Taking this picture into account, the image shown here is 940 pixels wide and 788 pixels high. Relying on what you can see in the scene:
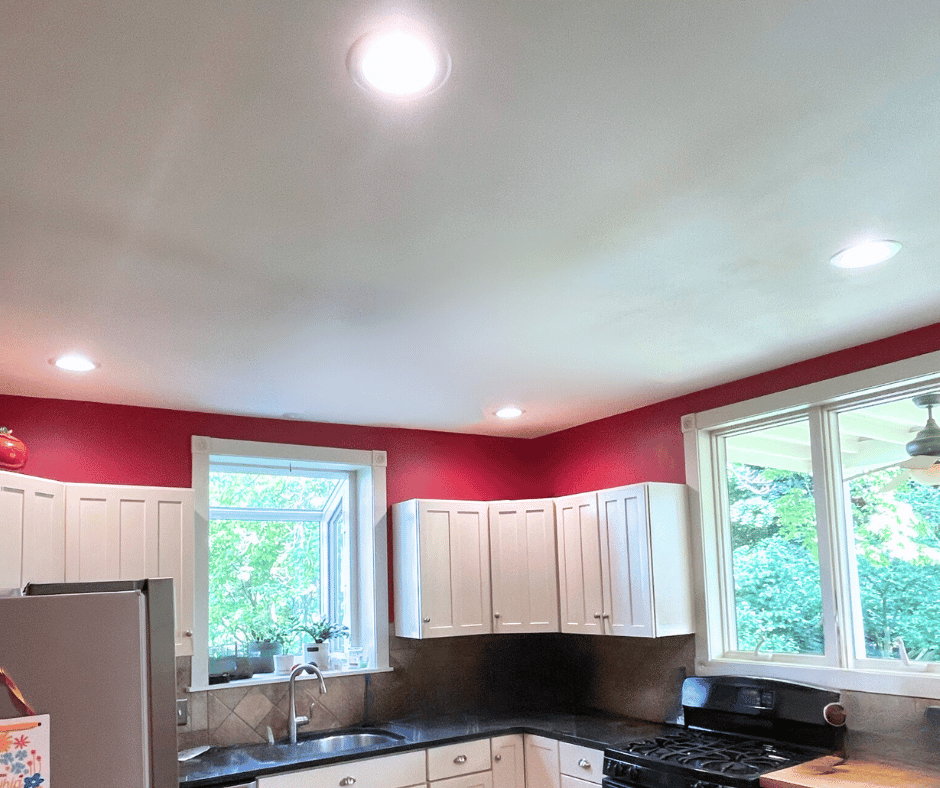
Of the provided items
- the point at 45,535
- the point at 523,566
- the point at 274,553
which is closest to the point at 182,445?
the point at 274,553

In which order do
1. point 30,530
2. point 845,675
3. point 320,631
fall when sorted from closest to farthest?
point 30,530 < point 845,675 < point 320,631

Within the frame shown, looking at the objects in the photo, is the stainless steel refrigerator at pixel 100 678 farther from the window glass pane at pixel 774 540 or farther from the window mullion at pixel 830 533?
the window glass pane at pixel 774 540

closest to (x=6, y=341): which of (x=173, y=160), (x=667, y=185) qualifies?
(x=173, y=160)

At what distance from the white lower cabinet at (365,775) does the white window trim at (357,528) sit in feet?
2.44

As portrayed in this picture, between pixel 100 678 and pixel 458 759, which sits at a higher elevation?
pixel 100 678

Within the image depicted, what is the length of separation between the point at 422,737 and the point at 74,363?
7.95 ft

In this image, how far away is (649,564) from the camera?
436 centimetres

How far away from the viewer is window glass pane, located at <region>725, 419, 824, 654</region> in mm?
4047

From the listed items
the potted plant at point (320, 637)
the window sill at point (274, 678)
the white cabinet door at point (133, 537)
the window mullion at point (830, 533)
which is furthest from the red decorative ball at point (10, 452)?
the window mullion at point (830, 533)

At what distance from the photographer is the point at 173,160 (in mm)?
2006

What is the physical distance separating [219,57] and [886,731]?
347 centimetres

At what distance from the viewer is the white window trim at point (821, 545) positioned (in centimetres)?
358

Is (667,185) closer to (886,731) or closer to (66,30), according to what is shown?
(66,30)

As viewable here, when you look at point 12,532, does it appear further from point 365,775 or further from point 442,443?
point 442,443
